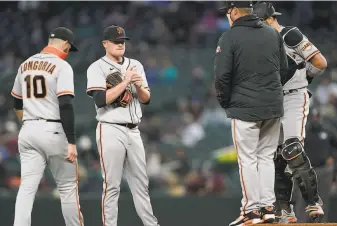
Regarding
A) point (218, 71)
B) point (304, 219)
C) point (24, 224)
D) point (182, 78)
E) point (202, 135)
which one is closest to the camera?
point (218, 71)

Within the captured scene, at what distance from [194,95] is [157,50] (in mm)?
1326

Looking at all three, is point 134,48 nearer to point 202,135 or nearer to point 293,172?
point 202,135

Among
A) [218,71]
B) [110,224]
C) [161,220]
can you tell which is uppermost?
[218,71]

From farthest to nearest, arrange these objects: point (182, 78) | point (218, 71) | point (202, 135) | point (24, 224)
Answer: point (182, 78) < point (202, 135) < point (24, 224) < point (218, 71)

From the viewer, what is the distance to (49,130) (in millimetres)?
8094

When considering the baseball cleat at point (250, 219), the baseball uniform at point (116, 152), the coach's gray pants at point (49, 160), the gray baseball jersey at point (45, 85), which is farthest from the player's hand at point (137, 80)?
the baseball cleat at point (250, 219)

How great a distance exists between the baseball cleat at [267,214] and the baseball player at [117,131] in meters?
1.24

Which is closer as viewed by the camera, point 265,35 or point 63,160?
point 265,35

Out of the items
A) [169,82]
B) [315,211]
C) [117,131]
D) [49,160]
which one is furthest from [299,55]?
[169,82]

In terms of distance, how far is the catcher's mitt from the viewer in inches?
319

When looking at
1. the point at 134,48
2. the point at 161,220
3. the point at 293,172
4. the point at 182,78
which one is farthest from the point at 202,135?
the point at 293,172

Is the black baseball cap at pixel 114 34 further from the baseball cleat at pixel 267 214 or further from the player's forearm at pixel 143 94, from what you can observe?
the baseball cleat at pixel 267 214

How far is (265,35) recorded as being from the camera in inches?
293

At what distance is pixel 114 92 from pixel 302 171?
2094 millimetres
